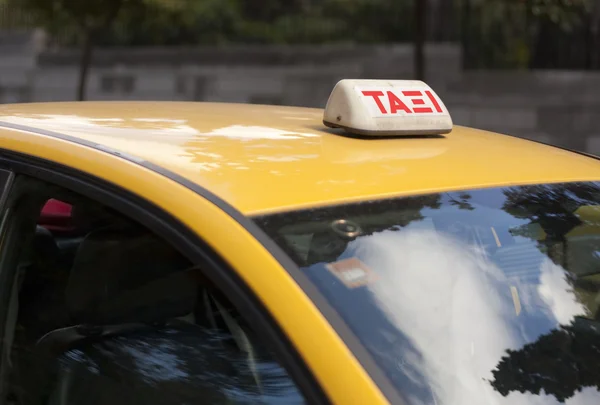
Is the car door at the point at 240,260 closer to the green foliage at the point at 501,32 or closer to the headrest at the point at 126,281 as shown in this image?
the headrest at the point at 126,281

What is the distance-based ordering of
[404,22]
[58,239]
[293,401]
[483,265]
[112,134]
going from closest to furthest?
[293,401] → [483,265] → [112,134] → [58,239] → [404,22]

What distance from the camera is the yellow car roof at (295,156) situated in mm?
1686

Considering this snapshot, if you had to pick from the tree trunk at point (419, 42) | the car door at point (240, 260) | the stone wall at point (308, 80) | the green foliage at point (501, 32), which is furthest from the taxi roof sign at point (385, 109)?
the green foliage at point (501, 32)

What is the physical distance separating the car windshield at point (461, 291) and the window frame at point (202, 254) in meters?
0.13

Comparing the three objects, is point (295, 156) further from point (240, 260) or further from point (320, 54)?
point (320, 54)

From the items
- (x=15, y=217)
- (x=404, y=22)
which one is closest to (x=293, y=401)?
(x=15, y=217)

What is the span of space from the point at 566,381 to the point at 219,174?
0.81 meters

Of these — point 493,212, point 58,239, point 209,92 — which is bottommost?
point 209,92

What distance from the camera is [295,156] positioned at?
1892mm

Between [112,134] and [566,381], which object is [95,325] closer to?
[112,134]

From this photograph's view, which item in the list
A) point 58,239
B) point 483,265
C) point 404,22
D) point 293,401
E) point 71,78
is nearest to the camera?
point 293,401

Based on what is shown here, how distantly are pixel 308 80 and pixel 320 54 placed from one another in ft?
1.39

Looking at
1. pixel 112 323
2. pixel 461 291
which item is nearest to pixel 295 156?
pixel 461 291

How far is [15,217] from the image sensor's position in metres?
2.14
